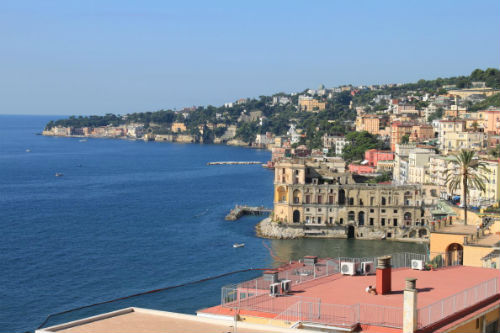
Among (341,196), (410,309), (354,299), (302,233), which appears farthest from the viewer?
(341,196)

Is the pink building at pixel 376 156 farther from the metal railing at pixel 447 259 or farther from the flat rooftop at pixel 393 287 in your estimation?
the flat rooftop at pixel 393 287

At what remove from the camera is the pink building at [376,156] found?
86.2m

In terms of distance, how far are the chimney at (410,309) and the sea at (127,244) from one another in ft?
60.2

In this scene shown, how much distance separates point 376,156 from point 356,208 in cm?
3621

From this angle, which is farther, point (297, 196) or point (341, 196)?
point (297, 196)

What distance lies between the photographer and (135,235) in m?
53.2

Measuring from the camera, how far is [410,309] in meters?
12.1

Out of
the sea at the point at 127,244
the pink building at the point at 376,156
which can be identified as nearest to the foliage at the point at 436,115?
the pink building at the point at 376,156

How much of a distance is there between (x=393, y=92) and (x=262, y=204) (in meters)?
108

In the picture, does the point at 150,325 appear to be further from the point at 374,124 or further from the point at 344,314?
the point at 374,124

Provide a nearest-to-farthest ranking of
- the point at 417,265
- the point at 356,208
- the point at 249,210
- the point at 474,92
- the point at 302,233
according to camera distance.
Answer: the point at 417,265 → the point at 302,233 → the point at 356,208 → the point at 249,210 → the point at 474,92

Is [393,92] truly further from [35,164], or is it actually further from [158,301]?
[158,301]

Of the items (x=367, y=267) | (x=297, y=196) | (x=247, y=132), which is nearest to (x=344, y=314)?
(x=367, y=267)

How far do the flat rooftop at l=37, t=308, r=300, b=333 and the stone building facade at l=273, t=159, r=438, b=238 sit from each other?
3989 centimetres
